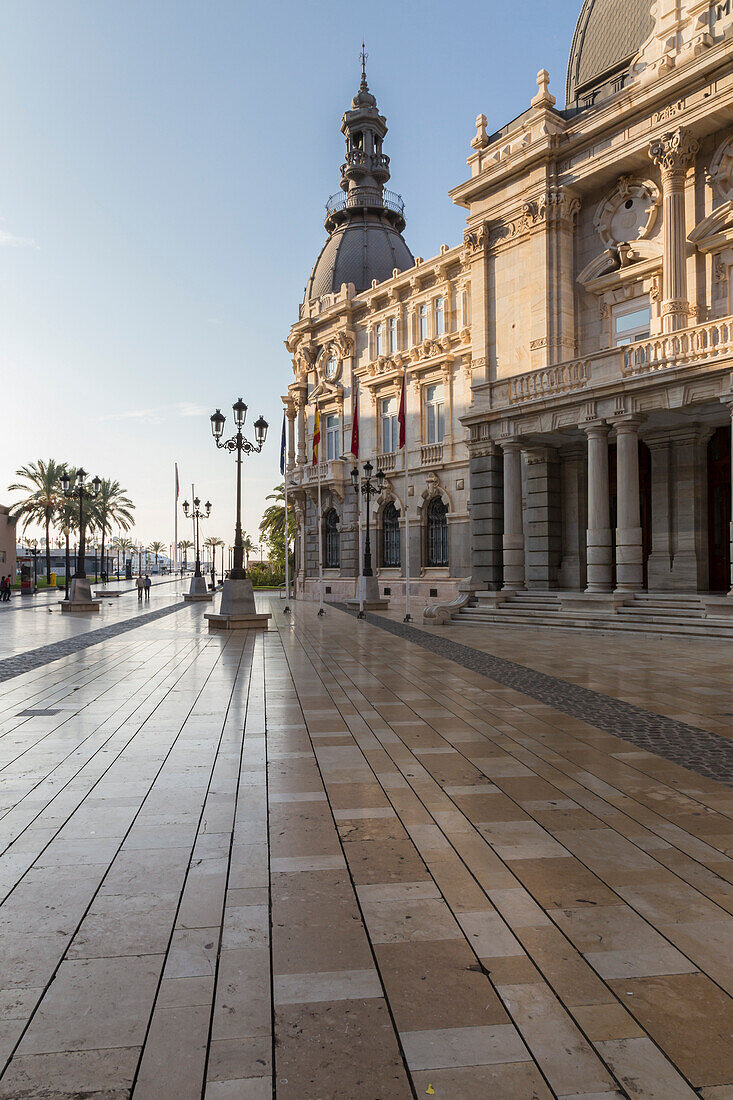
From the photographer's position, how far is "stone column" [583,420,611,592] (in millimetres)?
19766

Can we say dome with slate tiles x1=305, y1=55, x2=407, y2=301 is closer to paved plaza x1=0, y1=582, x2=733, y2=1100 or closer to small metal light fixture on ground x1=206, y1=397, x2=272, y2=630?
small metal light fixture on ground x1=206, y1=397, x2=272, y2=630

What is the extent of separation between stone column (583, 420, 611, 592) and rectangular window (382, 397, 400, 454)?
1664 centimetres

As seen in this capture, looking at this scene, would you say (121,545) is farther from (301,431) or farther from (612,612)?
(612,612)

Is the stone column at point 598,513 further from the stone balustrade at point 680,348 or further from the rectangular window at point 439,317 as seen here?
the rectangular window at point 439,317

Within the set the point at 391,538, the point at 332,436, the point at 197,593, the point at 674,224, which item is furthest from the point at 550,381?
the point at 197,593

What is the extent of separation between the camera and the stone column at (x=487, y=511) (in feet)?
78.3

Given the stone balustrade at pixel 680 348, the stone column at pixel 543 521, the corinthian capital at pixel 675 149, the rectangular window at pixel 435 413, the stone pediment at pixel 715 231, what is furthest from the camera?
the rectangular window at pixel 435 413

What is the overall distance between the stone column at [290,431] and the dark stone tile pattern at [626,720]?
104 feet

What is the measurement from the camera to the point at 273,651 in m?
14.7

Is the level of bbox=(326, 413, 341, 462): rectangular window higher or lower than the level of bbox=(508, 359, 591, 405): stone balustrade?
higher

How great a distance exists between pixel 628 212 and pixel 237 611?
56.7ft

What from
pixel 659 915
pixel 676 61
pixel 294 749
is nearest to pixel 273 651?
pixel 294 749

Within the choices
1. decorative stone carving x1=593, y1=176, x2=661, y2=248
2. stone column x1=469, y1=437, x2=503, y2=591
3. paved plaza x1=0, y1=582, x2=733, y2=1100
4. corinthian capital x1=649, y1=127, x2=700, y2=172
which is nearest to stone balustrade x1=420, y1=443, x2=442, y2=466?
stone column x1=469, y1=437, x2=503, y2=591

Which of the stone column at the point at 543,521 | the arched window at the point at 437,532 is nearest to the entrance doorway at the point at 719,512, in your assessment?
the stone column at the point at 543,521
